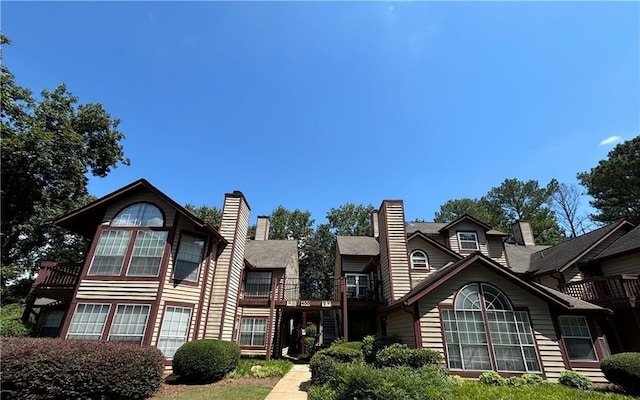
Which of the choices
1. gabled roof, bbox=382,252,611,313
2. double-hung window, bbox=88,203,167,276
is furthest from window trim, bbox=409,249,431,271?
double-hung window, bbox=88,203,167,276

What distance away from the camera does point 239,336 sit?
17531 millimetres

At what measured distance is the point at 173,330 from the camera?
1202 cm

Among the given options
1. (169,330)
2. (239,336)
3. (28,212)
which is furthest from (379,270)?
(28,212)

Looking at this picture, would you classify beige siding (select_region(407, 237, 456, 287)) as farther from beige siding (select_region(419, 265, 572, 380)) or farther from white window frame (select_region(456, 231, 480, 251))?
beige siding (select_region(419, 265, 572, 380))

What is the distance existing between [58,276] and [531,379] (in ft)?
62.4

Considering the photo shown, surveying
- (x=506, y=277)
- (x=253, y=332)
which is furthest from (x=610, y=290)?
(x=253, y=332)

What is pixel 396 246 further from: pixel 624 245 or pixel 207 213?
pixel 207 213

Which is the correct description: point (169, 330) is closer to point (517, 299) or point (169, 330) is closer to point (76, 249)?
point (517, 299)

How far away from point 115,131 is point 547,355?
3176 cm

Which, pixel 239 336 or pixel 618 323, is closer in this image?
pixel 618 323

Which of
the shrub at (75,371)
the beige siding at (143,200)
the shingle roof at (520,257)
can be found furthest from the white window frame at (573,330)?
the beige siding at (143,200)

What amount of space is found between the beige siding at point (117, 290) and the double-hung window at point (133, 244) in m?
0.41

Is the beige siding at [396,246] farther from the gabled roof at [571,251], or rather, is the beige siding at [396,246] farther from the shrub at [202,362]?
the gabled roof at [571,251]

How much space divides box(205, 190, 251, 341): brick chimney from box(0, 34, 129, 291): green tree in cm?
1350
